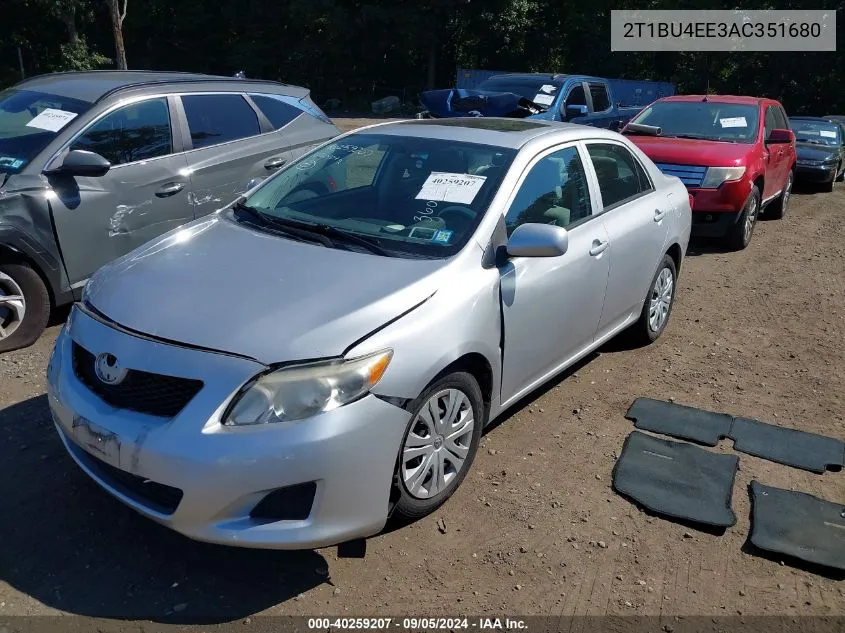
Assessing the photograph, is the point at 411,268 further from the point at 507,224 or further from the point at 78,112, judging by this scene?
the point at 78,112

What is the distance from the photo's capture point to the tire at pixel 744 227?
8570mm

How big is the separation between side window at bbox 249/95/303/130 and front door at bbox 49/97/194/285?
994 mm

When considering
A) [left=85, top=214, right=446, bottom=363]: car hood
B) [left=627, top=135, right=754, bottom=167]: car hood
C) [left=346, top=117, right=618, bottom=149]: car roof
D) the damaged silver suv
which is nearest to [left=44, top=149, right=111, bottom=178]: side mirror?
the damaged silver suv

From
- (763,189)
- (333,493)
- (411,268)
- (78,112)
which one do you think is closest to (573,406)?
(411,268)

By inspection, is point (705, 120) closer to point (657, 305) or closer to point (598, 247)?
point (657, 305)

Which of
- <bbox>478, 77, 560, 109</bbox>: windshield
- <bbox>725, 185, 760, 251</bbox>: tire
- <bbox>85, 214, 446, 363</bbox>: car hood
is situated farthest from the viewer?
<bbox>478, 77, 560, 109</bbox>: windshield

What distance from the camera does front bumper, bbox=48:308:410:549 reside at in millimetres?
2598

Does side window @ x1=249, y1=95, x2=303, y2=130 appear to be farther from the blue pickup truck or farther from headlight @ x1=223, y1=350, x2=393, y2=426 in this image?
headlight @ x1=223, y1=350, x2=393, y2=426

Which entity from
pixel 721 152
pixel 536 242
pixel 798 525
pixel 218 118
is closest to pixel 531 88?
pixel 721 152

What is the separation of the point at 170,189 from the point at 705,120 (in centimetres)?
688

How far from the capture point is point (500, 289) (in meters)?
3.50

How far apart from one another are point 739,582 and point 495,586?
1.03m

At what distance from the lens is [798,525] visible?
11.4 ft

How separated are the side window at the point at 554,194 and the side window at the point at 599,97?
801 centimetres
